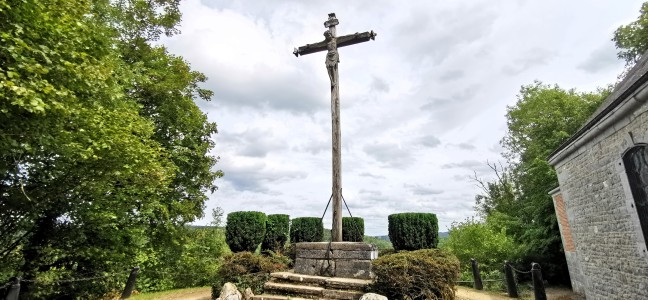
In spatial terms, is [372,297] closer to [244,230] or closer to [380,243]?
[244,230]

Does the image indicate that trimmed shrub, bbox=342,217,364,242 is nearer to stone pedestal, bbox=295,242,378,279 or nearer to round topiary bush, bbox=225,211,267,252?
Result: round topiary bush, bbox=225,211,267,252

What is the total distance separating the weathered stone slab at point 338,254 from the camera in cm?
732

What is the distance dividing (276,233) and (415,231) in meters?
5.07

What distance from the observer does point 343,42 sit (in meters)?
8.64

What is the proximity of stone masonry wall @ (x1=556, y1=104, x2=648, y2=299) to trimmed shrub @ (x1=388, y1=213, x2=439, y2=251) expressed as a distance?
162 inches

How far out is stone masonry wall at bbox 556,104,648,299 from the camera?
22.1ft

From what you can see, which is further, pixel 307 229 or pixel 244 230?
pixel 307 229

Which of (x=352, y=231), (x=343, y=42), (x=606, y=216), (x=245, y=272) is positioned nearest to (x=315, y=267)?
(x=245, y=272)

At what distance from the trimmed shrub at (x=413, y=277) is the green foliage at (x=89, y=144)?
250 inches

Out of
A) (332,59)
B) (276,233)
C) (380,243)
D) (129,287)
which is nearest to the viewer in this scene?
(332,59)

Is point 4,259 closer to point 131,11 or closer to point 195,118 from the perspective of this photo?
point 195,118

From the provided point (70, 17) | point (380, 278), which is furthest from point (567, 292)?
point (70, 17)

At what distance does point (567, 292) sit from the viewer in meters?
13.0

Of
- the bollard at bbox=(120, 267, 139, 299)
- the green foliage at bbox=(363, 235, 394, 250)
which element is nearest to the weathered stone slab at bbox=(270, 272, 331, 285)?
the green foliage at bbox=(363, 235, 394, 250)
